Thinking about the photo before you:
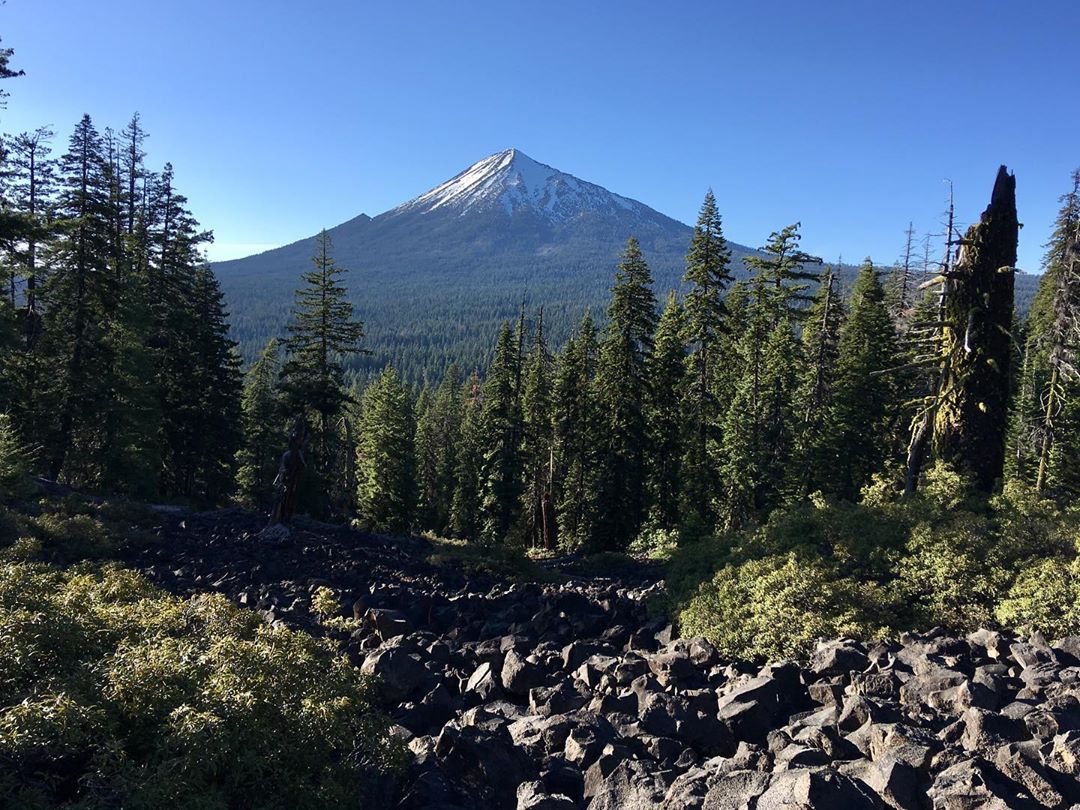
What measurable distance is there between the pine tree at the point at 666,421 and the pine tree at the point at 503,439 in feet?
26.1

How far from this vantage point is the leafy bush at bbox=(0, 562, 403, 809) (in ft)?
13.1

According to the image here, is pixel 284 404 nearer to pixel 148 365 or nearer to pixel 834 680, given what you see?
pixel 148 365

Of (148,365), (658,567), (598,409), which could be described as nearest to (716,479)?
(598,409)

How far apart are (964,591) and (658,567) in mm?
9074

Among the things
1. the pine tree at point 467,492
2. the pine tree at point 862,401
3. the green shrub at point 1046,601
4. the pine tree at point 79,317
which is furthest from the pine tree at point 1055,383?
the pine tree at point 79,317

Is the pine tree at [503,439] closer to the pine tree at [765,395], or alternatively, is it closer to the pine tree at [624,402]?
the pine tree at [624,402]

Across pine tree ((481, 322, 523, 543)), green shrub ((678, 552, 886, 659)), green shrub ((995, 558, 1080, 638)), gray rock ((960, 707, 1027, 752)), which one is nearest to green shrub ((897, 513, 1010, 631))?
green shrub ((995, 558, 1080, 638))

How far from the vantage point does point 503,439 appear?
31719 millimetres

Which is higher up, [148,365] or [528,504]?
[148,365]

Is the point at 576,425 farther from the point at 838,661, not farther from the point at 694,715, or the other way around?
the point at 694,715

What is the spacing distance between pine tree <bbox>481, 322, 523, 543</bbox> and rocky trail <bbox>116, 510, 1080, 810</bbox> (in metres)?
20.2

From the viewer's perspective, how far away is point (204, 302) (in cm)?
2914

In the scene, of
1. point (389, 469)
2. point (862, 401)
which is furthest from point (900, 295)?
point (389, 469)

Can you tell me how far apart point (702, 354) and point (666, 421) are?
10.3 ft
